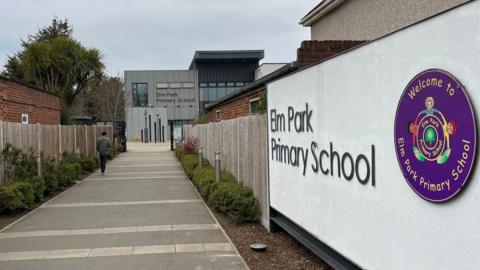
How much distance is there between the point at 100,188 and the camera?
13859mm

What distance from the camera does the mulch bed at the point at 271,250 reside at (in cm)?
593

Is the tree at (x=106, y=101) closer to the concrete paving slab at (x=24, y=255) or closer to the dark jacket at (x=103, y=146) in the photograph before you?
the dark jacket at (x=103, y=146)

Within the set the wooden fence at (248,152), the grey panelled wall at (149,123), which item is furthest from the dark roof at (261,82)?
the grey panelled wall at (149,123)

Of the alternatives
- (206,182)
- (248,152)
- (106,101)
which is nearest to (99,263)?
(248,152)

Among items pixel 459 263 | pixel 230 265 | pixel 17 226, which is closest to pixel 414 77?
pixel 459 263

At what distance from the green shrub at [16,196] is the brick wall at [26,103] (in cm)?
398

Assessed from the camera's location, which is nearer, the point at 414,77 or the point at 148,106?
the point at 414,77

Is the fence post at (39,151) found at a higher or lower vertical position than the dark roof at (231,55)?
lower

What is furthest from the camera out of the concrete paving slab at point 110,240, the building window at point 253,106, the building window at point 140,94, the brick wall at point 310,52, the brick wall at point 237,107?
the building window at point 140,94

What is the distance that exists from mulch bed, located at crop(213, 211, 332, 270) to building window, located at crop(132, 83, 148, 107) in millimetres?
59282

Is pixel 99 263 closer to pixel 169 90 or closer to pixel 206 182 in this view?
pixel 206 182

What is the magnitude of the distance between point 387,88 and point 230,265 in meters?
3.32

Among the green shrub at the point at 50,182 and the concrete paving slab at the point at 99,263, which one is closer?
the concrete paving slab at the point at 99,263

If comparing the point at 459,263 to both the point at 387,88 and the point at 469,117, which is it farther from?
the point at 387,88
